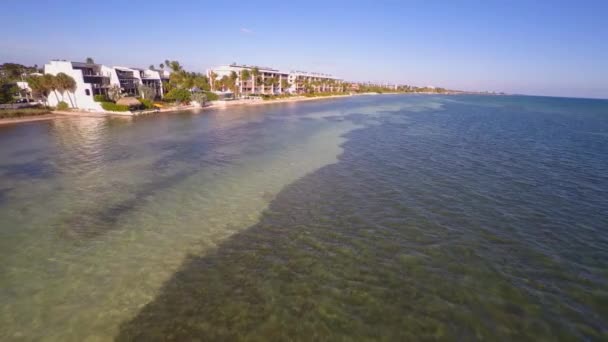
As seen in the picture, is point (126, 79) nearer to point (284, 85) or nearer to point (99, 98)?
point (99, 98)

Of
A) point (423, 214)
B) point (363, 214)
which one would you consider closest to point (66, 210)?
point (363, 214)

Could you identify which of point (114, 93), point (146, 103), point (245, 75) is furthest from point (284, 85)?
point (114, 93)

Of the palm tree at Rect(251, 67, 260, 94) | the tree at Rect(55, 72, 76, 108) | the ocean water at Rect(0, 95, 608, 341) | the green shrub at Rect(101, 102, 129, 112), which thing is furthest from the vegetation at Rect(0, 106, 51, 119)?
the palm tree at Rect(251, 67, 260, 94)

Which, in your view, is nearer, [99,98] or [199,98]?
[99,98]

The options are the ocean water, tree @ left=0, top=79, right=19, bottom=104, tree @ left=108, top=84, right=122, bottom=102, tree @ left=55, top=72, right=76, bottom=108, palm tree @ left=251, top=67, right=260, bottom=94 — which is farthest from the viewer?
palm tree @ left=251, top=67, right=260, bottom=94

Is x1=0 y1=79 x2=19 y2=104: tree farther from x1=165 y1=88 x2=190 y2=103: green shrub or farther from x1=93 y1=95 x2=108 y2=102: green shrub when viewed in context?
x1=165 y1=88 x2=190 y2=103: green shrub
